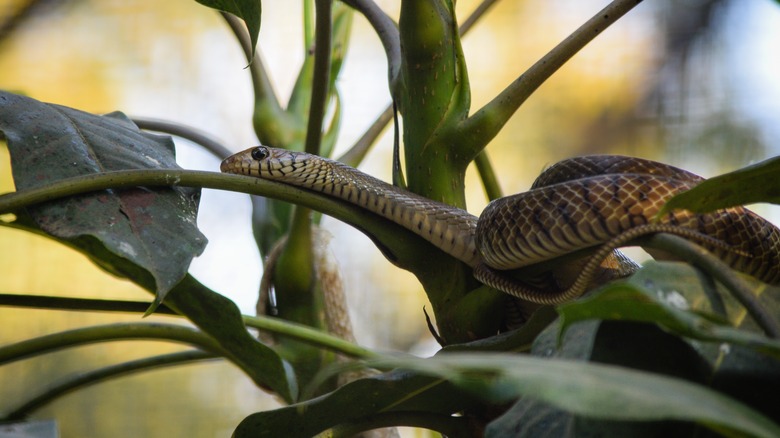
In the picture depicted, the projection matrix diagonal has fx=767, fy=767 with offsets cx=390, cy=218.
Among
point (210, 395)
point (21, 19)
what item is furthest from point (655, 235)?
point (21, 19)

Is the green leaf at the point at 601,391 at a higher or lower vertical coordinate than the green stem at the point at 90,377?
lower

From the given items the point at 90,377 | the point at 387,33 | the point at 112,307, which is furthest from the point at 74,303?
the point at 387,33

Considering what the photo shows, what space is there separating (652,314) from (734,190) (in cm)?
22

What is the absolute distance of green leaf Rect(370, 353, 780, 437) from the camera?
383mm

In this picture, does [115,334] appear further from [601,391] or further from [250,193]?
[601,391]

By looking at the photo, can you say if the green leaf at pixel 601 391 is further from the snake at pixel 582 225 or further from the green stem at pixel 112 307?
the green stem at pixel 112 307

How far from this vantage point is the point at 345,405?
0.94 m

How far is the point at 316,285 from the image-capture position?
4.69 ft

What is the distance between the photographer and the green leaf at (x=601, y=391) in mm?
383

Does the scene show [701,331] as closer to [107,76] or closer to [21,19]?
[107,76]

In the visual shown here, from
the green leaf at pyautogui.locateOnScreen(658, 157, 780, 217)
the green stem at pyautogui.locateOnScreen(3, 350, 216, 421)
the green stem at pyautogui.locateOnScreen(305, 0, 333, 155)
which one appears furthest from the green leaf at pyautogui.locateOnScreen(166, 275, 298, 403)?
the green leaf at pyautogui.locateOnScreen(658, 157, 780, 217)

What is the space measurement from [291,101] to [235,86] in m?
1.56

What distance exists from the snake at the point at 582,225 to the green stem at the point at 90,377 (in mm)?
446

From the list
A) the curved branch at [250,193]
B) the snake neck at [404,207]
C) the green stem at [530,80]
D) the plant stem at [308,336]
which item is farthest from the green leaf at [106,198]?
the green stem at [530,80]
